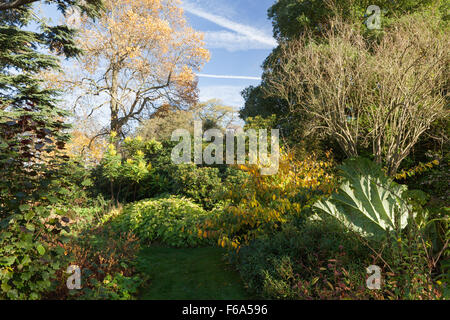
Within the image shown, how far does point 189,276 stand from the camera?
4.55m

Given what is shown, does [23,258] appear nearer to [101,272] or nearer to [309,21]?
[101,272]

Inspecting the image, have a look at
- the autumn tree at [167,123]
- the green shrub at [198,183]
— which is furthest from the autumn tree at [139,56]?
the green shrub at [198,183]

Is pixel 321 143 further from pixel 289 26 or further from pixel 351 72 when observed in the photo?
pixel 289 26

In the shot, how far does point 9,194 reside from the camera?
346 centimetres

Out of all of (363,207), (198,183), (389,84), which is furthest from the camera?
(198,183)

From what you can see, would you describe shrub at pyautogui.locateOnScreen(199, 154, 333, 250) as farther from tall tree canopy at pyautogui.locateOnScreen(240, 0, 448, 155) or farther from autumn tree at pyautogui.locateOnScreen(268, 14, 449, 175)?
tall tree canopy at pyautogui.locateOnScreen(240, 0, 448, 155)

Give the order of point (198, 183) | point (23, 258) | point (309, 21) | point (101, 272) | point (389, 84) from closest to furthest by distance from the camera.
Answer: point (23, 258) < point (101, 272) < point (389, 84) < point (198, 183) < point (309, 21)

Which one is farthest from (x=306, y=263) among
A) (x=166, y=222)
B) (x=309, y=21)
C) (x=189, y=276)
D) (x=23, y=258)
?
(x=309, y=21)

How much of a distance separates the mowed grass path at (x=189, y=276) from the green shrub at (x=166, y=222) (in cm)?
38

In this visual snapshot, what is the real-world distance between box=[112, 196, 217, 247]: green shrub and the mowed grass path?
0.38 m

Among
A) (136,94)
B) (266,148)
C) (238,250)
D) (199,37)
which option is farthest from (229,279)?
(199,37)

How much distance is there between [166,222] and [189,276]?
7.34ft

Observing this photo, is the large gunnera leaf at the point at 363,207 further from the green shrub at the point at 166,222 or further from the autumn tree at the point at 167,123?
the autumn tree at the point at 167,123
